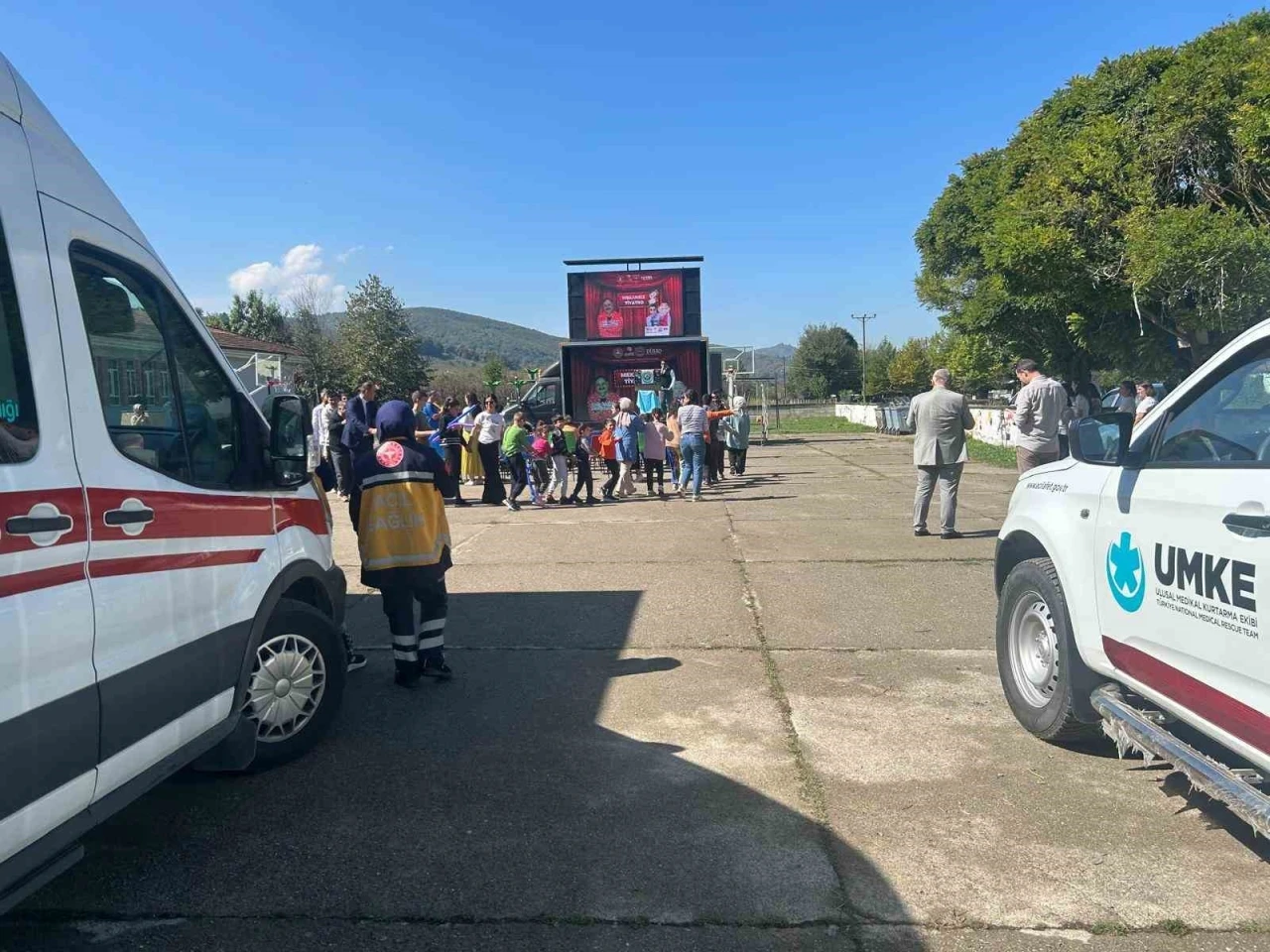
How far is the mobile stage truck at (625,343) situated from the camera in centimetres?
2308

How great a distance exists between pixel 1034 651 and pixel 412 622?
3.37 m

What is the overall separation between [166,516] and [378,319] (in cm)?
4387

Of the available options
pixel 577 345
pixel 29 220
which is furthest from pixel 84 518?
pixel 577 345

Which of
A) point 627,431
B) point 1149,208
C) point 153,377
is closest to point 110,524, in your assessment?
point 153,377

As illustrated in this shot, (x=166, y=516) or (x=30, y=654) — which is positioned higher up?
(x=166, y=516)

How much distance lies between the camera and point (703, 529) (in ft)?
37.0

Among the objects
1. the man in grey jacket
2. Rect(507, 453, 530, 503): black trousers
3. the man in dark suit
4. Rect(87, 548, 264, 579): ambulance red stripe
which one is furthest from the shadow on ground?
Rect(507, 453, 530, 503): black trousers

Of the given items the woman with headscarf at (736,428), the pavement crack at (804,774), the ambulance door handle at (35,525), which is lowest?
the pavement crack at (804,774)

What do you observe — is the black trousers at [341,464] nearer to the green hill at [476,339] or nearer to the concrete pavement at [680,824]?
the concrete pavement at [680,824]

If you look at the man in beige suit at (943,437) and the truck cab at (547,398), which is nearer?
the man in beige suit at (943,437)

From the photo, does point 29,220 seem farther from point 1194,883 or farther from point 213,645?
point 1194,883

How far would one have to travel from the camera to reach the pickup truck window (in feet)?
10.2

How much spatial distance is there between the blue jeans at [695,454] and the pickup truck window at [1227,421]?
1024cm

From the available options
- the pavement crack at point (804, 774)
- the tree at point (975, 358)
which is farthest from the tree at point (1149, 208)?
the pavement crack at point (804, 774)
